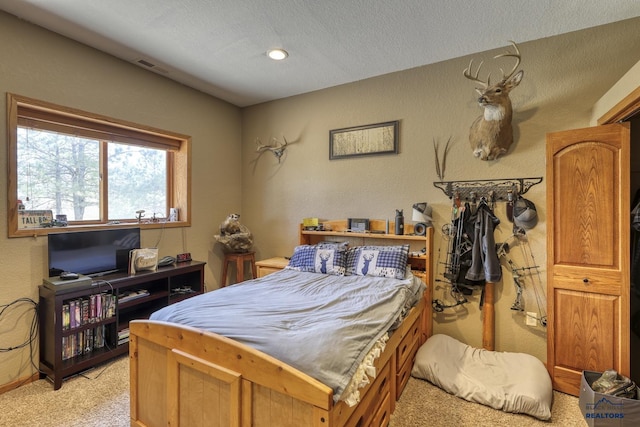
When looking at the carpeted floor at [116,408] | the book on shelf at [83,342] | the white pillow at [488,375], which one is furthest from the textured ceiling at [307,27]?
the carpeted floor at [116,408]

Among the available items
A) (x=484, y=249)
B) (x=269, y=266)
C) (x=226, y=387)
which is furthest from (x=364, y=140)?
(x=226, y=387)

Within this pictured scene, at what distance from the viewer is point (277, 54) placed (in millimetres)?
2713

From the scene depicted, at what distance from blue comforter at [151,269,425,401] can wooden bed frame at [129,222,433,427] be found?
7cm

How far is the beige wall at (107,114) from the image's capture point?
2.22m

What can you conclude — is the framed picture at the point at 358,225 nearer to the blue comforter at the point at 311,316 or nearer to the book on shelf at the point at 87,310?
the blue comforter at the point at 311,316

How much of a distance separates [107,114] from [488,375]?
396cm

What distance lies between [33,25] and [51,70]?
1.07ft

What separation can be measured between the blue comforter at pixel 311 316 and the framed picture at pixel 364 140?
1405 mm

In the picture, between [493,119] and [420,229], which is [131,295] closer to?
[420,229]

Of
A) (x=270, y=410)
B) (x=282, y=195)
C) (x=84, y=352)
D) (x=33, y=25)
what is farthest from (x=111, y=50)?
(x=270, y=410)

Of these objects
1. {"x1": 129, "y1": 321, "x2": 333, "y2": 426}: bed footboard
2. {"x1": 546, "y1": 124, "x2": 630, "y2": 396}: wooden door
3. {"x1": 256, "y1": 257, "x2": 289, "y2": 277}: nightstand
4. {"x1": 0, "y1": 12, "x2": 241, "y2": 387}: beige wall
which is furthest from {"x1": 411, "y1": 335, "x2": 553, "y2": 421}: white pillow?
{"x1": 0, "y1": 12, "x2": 241, "y2": 387}: beige wall

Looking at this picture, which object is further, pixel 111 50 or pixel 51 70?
pixel 111 50

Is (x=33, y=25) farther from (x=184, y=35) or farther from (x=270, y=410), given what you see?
(x=270, y=410)

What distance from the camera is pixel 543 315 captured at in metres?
2.47
